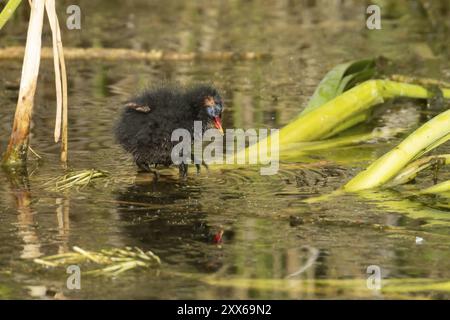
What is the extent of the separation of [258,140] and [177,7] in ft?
21.8

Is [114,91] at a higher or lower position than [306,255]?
higher

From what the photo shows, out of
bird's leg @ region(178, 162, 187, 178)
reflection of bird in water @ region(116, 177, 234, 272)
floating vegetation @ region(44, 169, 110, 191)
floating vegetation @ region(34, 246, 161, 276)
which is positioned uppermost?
bird's leg @ region(178, 162, 187, 178)

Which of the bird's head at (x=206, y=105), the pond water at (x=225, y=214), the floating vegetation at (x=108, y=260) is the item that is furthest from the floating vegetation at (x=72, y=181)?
the floating vegetation at (x=108, y=260)

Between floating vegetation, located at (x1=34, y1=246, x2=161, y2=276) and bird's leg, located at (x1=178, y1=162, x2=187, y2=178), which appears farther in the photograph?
bird's leg, located at (x1=178, y1=162, x2=187, y2=178)

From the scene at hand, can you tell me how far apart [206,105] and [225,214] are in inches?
40.5

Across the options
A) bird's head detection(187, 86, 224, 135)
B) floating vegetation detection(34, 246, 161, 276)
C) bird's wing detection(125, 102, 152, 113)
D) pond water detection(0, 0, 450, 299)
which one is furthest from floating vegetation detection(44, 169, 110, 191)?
floating vegetation detection(34, 246, 161, 276)

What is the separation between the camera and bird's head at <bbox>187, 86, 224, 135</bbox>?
6.37 metres

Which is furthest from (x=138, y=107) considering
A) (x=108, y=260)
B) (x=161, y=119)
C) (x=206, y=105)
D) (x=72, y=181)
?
(x=108, y=260)

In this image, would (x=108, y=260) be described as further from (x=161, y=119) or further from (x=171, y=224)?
(x=161, y=119)

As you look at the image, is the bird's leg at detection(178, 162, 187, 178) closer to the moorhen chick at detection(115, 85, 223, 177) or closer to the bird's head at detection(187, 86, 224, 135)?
the moorhen chick at detection(115, 85, 223, 177)
